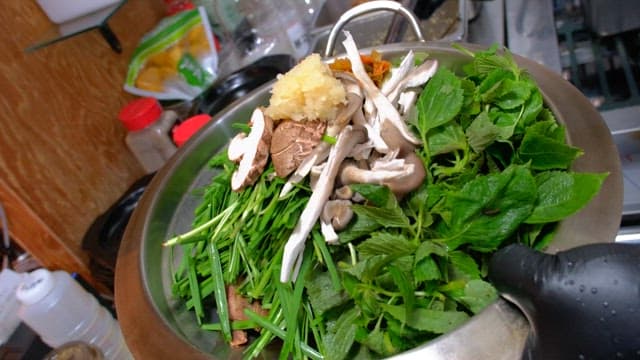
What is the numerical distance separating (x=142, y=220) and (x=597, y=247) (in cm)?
69

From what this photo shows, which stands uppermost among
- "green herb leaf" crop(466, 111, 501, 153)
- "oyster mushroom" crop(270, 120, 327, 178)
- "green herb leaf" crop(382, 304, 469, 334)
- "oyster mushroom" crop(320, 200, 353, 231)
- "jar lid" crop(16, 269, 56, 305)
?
"oyster mushroom" crop(270, 120, 327, 178)

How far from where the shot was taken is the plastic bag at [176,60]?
1.44 metres

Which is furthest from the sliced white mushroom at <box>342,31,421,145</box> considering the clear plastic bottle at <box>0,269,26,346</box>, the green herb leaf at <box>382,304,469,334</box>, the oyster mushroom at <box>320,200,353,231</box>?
the clear plastic bottle at <box>0,269,26,346</box>

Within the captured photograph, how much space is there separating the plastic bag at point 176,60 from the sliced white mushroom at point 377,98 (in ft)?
2.79

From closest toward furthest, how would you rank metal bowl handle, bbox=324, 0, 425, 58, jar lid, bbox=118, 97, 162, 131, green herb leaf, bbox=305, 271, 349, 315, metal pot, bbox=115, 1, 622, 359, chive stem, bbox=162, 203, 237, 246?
metal pot, bbox=115, 1, 622, 359 → green herb leaf, bbox=305, 271, 349, 315 → chive stem, bbox=162, 203, 237, 246 → metal bowl handle, bbox=324, 0, 425, 58 → jar lid, bbox=118, 97, 162, 131

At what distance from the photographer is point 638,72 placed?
3.33ft

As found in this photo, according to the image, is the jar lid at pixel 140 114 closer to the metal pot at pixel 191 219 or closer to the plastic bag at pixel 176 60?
the plastic bag at pixel 176 60

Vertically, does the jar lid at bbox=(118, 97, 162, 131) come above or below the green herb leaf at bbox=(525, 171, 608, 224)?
above

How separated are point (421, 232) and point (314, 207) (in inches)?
5.8

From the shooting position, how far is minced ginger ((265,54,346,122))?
0.63 metres

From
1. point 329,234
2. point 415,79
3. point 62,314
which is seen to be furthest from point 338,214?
point 62,314

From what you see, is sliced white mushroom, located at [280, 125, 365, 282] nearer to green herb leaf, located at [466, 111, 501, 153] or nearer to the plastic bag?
green herb leaf, located at [466, 111, 501, 153]

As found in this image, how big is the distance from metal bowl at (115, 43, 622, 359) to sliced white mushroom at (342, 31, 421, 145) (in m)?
0.20

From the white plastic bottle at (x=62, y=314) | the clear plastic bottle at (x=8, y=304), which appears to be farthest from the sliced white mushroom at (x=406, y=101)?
the clear plastic bottle at (x=8, y=304)
